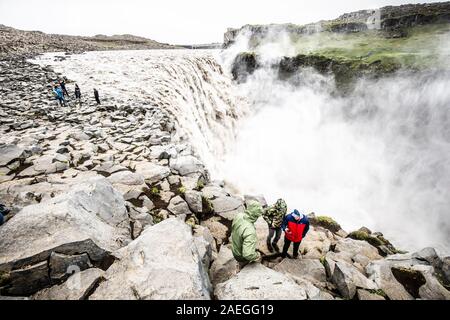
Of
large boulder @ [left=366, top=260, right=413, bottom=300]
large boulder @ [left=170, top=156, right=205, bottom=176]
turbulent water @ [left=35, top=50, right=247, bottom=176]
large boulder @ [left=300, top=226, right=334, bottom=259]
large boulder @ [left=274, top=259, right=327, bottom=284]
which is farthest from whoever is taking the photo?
turbulent water @ [left=35, top=50, right=247, bottom=176]

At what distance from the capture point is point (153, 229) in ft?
17.6

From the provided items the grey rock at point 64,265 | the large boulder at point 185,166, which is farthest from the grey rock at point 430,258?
the grey rock at point 64,265

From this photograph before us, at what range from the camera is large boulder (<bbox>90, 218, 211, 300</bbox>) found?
3.96 metres

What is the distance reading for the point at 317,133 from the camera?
4156cm

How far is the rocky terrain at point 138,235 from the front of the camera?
4297mm

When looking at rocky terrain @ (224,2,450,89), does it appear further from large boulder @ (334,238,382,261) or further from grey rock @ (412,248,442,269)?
large boulder @ (334,238,382,261)

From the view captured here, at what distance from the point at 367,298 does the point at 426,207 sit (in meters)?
29.6

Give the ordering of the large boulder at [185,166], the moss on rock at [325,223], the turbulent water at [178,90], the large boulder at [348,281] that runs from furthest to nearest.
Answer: the turbulent water at [178,90]
the moss on rock at [325,223]
the large boulder at [185,166]
the large boulder at [348,281]

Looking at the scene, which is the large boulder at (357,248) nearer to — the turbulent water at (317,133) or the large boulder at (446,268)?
the large boulder at (446,268)

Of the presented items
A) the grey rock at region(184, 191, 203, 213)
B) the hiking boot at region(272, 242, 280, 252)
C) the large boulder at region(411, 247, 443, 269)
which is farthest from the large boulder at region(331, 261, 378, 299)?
the grey rock at region(184, 191, 203, 213)

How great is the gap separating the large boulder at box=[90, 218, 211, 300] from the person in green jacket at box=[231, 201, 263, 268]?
115 cm

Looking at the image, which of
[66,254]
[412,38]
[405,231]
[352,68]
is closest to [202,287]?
[66,254]

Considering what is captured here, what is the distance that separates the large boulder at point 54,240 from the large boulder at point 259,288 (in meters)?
2.54

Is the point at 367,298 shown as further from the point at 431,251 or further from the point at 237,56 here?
the point at 237,56
